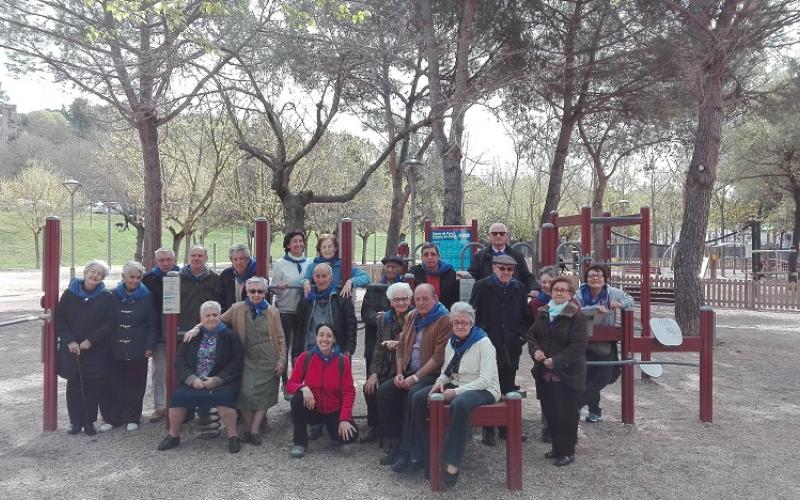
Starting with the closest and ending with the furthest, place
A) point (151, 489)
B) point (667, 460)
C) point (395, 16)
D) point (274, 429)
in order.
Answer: point (151, 489), point (667, 460), point (274, 429), point (395, 16)

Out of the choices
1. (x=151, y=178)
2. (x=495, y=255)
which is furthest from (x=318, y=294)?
(x=151, y=178)

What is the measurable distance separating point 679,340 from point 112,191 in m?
27.8

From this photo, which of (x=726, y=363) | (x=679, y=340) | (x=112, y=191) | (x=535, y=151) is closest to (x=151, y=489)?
(x=679, y=340)

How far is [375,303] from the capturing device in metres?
5.18

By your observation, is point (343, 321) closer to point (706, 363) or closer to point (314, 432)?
point (314, 432)

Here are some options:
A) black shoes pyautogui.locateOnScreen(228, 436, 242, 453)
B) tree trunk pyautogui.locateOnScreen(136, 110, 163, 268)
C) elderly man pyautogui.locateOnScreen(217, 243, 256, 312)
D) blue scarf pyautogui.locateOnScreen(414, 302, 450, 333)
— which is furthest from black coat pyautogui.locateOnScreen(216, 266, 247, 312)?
tree trunk pyautogui.locateOnScreen(136, 110, 163, 268)

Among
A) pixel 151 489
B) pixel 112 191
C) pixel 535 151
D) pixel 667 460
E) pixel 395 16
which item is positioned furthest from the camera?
pixel 112 191

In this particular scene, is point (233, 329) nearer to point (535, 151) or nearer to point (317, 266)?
point (317, 266)

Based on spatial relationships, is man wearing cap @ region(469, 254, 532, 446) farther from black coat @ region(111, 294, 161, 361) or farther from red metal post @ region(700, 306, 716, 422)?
black coat @ region(111, 294, 161, 361)

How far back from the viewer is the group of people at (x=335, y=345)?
4.35 m

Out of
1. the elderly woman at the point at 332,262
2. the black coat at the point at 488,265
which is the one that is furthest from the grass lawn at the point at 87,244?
the black coat at the point at 488,265

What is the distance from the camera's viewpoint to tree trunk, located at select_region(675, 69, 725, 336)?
922 centimetres

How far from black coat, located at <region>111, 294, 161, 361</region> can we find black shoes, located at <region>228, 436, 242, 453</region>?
115 cm

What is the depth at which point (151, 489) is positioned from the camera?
396cm
